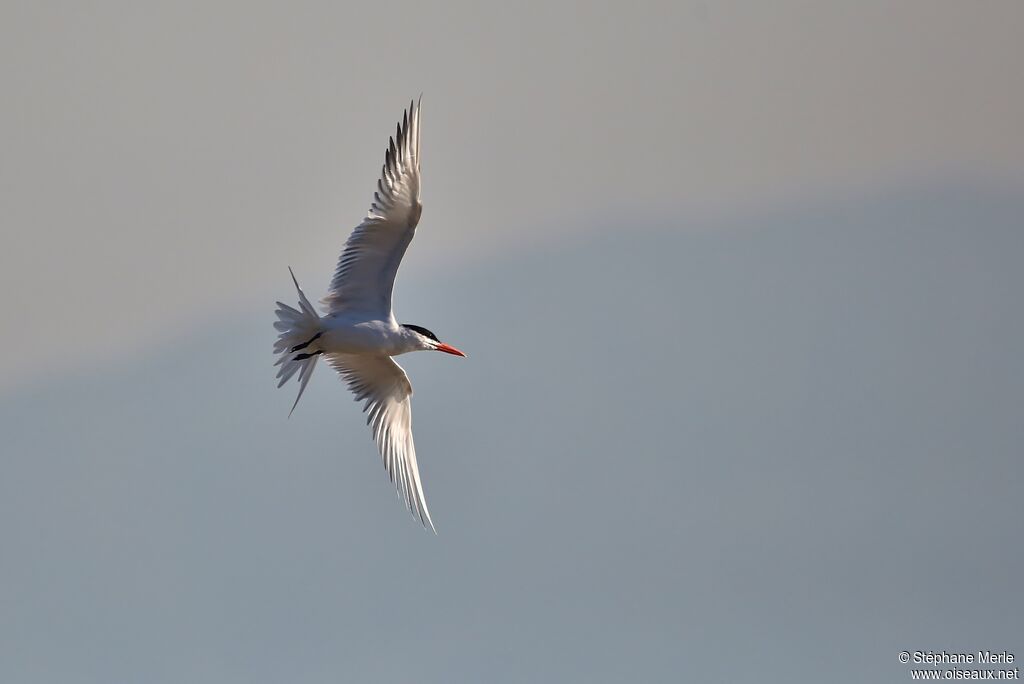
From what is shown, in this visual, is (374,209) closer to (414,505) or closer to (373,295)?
(373,295)

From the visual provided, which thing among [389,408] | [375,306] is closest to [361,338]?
[375,306]

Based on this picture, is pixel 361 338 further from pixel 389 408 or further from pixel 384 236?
pixel 389 408

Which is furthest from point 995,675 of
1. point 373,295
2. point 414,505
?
point 373,295

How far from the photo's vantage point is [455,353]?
1614 centimetres

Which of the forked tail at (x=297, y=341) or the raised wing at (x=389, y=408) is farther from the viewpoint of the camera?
the raised wing at (x=389, y=408)

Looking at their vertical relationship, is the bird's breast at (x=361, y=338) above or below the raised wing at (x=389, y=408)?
above

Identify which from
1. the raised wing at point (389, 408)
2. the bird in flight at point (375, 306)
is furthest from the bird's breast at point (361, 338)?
the raised wing at point (389, 408)

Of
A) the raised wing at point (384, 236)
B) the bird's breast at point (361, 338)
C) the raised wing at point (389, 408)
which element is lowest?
the raised wing at point (389, 408)

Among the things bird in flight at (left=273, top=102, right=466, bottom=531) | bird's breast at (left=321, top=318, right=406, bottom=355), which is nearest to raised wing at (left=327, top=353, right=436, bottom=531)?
bird in flight at (left=273, top=102, right=466, bottom=531)

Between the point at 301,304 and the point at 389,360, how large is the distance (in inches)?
65.4

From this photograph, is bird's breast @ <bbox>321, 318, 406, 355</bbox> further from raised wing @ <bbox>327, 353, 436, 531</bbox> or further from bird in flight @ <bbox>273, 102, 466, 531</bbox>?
raised wing @ <bbox>327, 353, 436, 531</bbox>

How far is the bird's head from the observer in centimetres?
1568

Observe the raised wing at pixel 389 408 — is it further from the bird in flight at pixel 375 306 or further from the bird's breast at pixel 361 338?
the bird's breast at pixel 361 338

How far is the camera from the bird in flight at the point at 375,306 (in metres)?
15.0
